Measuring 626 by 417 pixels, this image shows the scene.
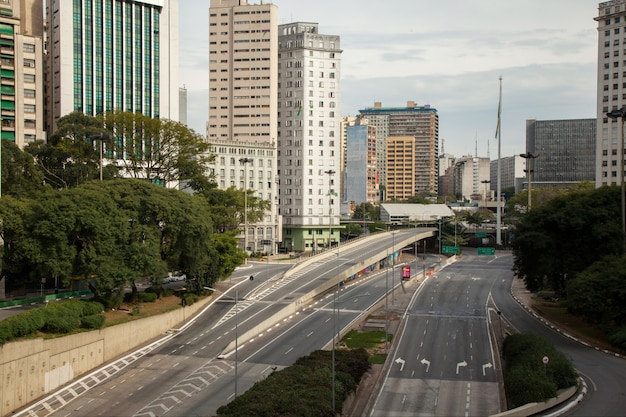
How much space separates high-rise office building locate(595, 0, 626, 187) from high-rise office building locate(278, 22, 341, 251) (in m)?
57.7

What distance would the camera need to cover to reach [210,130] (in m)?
161

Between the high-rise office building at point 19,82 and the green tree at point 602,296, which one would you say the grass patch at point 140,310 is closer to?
the high-rise office building at point 19,82

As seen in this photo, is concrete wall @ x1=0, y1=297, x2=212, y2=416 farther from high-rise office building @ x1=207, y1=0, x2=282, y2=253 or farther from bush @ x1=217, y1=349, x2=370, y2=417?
high-rise office building @ x1=207, y1=0, x2=282, y2=253

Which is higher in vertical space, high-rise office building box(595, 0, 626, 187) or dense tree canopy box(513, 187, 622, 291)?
high-rise office building box(595, 0, 626, 187)

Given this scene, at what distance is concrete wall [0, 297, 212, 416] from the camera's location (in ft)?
163

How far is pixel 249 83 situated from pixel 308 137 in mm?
18826

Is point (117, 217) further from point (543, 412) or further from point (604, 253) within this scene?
point (604, 253)

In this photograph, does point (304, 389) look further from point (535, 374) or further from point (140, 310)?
point (140, 310)

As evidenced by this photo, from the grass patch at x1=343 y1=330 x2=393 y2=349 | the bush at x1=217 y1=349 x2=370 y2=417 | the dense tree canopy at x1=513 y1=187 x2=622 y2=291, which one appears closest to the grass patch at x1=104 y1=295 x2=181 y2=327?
the grass patch at x1=343 y1=330 x2=393 y2=349

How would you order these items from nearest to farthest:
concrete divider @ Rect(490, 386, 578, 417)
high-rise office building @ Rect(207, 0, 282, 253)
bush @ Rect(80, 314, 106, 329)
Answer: concrete divider @ Rect(490, 386, 578, 417), bush @ Rect(80, 314, 106, 329), high-rise office building @ Rect(207, 0, 282, 253)

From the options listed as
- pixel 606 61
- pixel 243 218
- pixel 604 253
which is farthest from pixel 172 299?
pixel 606 61

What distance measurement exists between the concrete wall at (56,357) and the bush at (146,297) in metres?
5.49

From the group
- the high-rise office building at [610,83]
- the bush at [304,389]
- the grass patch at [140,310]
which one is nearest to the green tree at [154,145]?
the grass patch at [140,310]

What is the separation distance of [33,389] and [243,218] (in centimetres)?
6276
